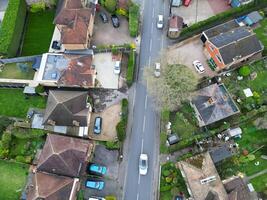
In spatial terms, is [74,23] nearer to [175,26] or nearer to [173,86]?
[175,26]

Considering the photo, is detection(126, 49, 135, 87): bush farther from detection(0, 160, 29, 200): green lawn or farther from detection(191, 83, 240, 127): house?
detection(0, 160, 29, 200): green lawn

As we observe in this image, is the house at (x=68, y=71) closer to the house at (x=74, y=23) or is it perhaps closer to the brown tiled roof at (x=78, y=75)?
the brown tiled roof at (x=78, y=75)

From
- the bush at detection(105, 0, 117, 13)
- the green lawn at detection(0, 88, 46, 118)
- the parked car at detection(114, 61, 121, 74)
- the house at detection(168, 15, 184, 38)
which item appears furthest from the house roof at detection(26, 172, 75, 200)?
the bush at detection(105, 0, 117, 13)

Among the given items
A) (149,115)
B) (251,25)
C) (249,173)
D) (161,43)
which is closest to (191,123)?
(149,115)

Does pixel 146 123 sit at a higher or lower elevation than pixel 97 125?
higher

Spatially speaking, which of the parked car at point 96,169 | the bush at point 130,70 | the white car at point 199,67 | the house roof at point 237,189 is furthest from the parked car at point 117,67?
the house roof at point 237,189

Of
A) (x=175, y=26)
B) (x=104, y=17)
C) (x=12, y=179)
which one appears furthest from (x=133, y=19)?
(x=12, y=179)
